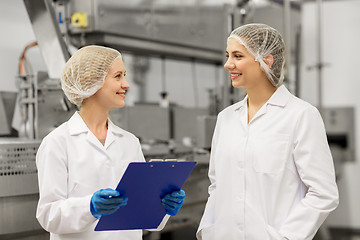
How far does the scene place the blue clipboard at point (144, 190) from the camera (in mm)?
1508

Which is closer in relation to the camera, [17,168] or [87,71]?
[87,71]

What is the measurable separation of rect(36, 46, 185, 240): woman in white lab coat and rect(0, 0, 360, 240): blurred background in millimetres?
635

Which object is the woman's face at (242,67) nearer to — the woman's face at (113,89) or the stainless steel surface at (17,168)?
the woman's face at (113,89)

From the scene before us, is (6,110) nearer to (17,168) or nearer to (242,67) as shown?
(17,168)

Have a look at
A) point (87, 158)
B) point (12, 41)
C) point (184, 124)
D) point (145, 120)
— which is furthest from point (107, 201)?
point (184, 124)

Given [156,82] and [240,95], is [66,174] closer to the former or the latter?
[240,95]

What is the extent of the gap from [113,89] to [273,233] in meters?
0.72

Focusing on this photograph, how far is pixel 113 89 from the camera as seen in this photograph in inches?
69.3

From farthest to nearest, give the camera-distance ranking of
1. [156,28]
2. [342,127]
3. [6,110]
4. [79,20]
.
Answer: [342,127], [156,28], [79,20], [6,110]

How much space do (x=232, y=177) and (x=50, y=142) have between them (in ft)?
2.06

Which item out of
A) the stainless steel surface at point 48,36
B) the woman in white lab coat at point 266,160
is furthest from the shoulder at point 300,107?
the stainless steel surface at point 48,36

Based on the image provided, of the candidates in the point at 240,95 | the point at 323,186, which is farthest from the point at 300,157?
the point at 240,95

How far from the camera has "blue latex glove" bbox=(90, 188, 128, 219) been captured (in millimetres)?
1509

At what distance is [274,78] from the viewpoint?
1821mm
